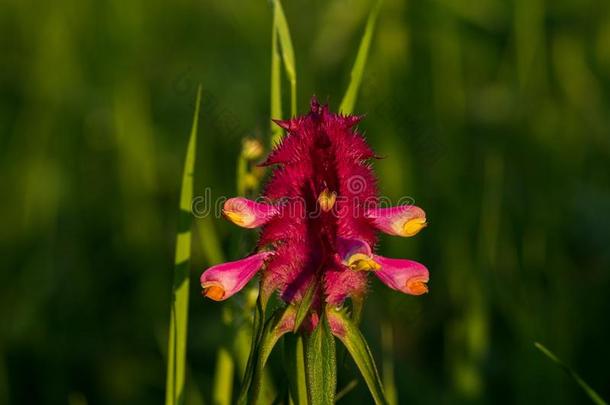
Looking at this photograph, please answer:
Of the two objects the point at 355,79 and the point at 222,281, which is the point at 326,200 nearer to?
the point at 222,281

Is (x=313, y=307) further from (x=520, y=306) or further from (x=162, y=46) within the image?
(x=162, y=46)

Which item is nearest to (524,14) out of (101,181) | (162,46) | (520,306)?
(520,306)

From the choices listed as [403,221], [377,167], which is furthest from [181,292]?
[377,167]

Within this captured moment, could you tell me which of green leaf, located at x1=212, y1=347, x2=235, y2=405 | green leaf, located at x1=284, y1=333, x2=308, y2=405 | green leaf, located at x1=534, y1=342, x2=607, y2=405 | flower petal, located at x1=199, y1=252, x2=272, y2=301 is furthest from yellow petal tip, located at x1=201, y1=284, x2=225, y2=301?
green leaf, located at x1=212, y1=347, x2=235, y2=405

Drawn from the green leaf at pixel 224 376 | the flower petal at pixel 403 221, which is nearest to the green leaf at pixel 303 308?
the flower petal at pixel 403 221

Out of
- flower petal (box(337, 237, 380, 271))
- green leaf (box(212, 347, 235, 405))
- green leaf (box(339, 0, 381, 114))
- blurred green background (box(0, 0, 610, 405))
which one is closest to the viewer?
flower petal (box(337, 237, 380, 271))

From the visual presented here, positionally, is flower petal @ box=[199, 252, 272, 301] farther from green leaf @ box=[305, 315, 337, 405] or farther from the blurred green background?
the blurred green background

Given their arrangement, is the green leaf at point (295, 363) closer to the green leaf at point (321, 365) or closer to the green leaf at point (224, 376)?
the green leaf at point (321, 365)
